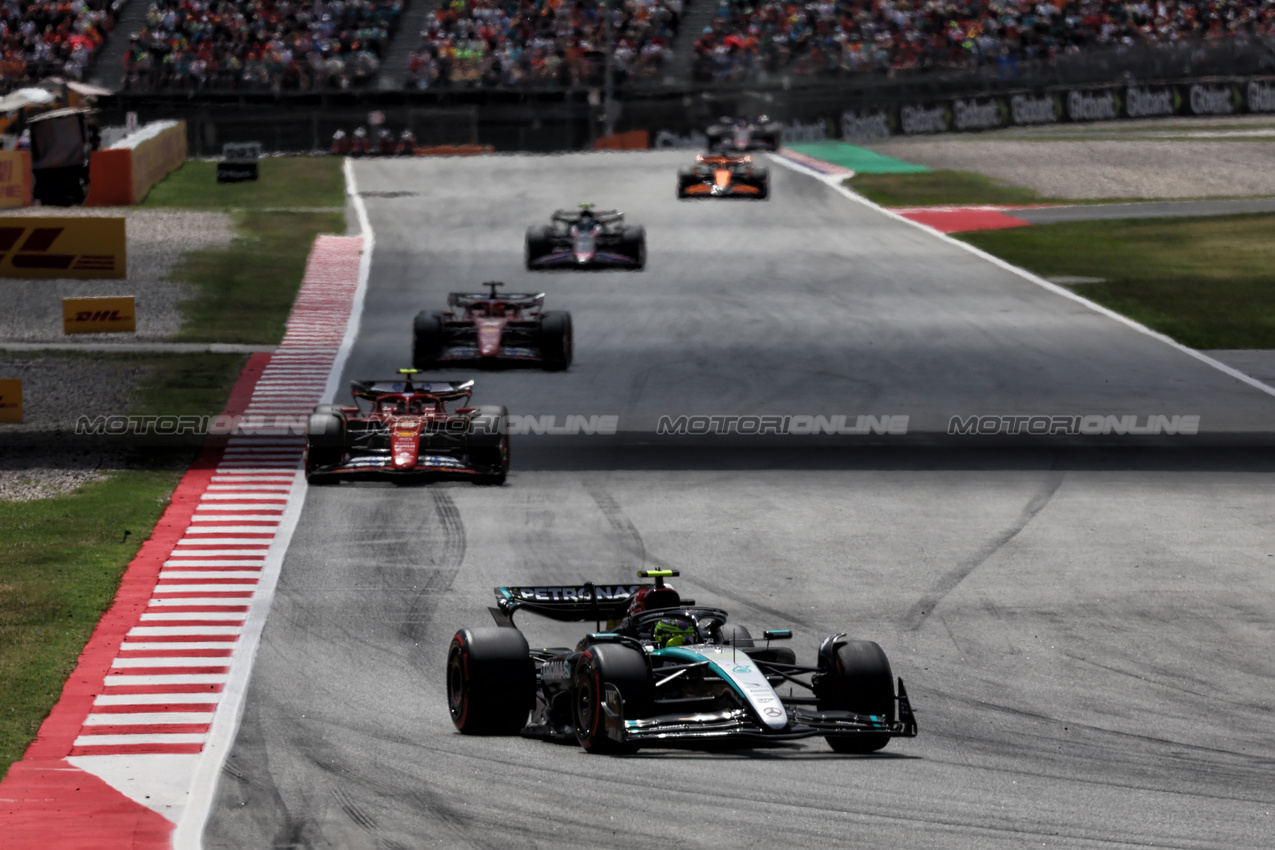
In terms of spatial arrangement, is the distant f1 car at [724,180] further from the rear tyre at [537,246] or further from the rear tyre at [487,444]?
the rear tyre at [487,444]

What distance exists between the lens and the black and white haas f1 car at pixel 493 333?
26547mm

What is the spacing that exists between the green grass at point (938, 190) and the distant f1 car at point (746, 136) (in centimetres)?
448

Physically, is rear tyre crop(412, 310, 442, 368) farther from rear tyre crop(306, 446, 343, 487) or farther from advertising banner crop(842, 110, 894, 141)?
advertising banner crop(842, 110, 894, 141)

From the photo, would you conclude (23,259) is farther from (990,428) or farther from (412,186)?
(412,186)

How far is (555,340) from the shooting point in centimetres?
2725

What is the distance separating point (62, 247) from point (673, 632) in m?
18.5

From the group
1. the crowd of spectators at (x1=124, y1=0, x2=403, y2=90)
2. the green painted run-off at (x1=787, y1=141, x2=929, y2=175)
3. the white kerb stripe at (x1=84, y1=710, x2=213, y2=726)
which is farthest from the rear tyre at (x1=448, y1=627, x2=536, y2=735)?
the crowd of spectators at (x1=124, y1=0, x2=403, y2=90)

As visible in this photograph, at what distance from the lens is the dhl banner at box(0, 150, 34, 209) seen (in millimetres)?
44219

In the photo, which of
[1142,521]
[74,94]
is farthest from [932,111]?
[1142,521]

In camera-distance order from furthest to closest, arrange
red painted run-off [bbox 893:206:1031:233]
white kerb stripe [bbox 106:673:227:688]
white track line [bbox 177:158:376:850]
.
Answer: red painted run-off [bbox 893:206:1031:233], white kerb stripe [bbox 106:673:227:688], white track line [bbox 177:158:376:850]

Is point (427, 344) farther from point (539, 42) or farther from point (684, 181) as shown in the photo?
point (539, 42)

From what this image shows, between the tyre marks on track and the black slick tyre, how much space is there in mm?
8275

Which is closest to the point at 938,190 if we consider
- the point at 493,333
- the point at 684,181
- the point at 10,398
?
the point at 684,181

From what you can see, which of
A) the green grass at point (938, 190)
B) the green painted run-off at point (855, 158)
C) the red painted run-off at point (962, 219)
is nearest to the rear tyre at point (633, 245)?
the red painted run-off at point (962, 219)
